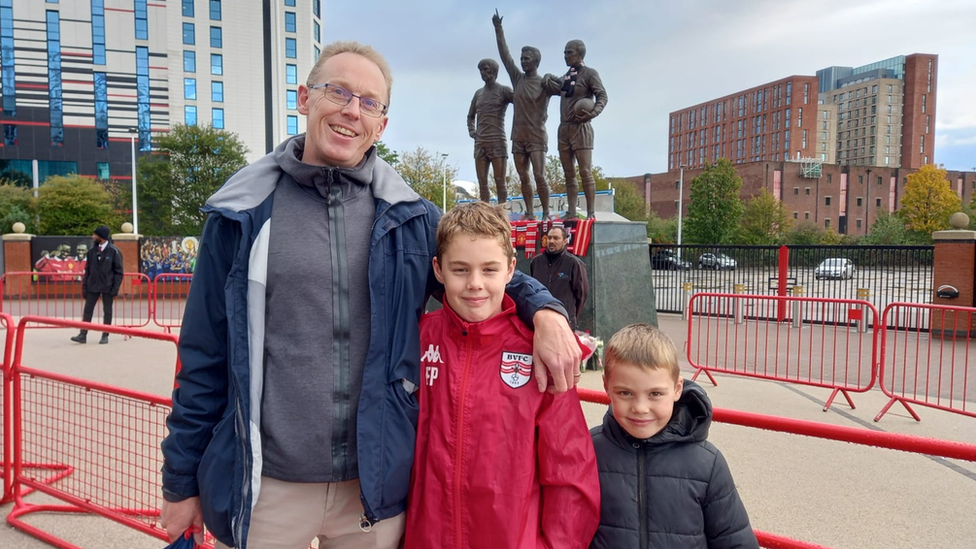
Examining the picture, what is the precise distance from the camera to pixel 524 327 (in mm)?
1766

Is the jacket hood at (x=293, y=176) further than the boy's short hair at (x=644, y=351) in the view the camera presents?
No

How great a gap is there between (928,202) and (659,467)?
193 feet

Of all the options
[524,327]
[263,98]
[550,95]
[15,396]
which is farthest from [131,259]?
[263,98]

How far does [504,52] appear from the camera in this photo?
9430 millimetres

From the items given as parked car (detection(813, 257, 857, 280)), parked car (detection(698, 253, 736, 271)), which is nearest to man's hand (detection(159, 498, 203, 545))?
parked car (detection(698, 253, 736, 271))

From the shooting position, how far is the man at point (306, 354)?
5.28ft

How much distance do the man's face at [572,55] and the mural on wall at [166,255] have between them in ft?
51.1

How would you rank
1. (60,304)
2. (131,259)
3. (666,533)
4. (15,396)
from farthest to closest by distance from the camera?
(131,259) < (60,304) < (15,396) < (666,533)

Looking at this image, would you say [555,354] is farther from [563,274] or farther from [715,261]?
[715,261]

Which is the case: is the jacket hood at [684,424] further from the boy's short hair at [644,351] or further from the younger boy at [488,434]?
the younger boy at [488,434]

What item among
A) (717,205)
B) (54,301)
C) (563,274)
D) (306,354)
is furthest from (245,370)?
(717,205)

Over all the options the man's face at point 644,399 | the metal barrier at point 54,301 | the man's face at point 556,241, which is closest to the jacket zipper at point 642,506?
the man's face at point 644,399

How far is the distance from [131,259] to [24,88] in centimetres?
4281

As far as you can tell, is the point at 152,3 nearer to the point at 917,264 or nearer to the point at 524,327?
the point at 917,264
